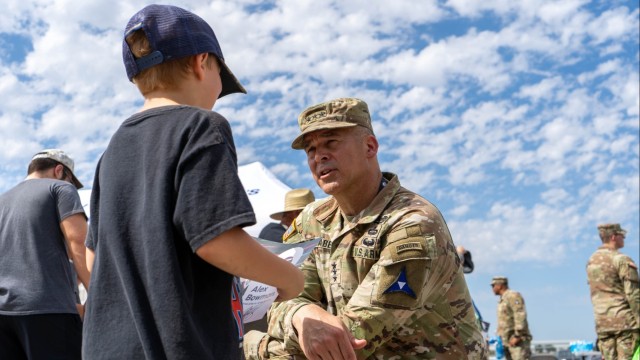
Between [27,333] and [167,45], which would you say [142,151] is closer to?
[167,45]

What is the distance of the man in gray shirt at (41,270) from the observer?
14.4ft

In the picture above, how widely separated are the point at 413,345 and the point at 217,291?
130 centimetres

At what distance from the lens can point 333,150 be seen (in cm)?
332

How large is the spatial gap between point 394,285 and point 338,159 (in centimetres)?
72

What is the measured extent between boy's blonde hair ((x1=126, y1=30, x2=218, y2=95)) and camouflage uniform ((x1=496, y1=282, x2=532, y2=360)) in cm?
1428

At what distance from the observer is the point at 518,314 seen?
15.5 m

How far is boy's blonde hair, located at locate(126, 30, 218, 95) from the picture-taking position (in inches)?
81.4

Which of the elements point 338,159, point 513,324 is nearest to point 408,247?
point 338,159

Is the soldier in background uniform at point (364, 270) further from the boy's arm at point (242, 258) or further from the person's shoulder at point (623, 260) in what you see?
the person's shoulder at point (623, 260)

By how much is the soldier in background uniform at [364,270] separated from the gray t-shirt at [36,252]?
164cm

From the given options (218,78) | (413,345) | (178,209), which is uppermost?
(218,78)

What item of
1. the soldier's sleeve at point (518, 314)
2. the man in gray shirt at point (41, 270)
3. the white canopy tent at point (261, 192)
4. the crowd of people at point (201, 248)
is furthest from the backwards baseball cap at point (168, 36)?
the soldier's sleeve at point (518, 314)

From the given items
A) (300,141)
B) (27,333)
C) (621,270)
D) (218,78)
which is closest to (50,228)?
(27,333)

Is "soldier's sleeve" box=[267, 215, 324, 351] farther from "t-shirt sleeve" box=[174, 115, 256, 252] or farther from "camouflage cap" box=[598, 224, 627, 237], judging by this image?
"camouflage cap" box=[598, 224, 627, 237]
